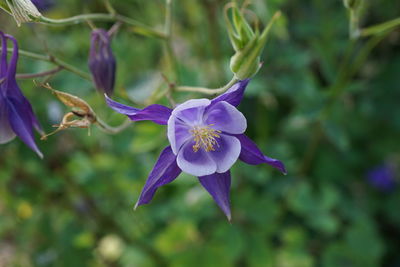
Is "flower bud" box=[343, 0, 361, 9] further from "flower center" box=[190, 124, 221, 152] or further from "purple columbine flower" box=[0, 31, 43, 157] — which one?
"purple columbine flower" box=[0, 31, 43, 157]

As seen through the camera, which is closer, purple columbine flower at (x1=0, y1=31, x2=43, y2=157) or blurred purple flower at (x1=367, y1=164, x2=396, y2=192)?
purple columbine flower at (x1=0, y1=31, x2=43, y2=157)

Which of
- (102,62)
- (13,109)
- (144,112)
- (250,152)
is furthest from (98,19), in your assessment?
(250,152)

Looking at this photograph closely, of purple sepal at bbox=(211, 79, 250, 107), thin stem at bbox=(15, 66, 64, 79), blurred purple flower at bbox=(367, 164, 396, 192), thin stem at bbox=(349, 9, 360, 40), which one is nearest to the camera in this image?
purple sepal at bbox=(211, 79, 250, 107)

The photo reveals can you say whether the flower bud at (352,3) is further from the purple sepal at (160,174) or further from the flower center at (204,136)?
the purple sepal at (160,174)

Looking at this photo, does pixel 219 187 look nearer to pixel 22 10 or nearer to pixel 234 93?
pixel 234 93

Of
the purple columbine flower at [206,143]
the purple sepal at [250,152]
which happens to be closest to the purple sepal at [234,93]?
the purple columbine flower at [206,143]

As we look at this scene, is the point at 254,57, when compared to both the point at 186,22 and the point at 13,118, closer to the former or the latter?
the point at 13,118

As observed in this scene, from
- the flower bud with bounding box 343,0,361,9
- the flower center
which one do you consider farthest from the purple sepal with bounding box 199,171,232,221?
the flower bud with bounding box 343,0,361,9
